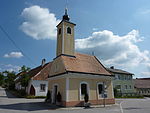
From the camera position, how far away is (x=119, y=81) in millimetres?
43969

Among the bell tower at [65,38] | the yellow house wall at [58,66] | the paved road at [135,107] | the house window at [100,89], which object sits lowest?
the paved road at [135,107]

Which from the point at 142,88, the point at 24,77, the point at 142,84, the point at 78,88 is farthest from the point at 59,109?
the point at 142,84

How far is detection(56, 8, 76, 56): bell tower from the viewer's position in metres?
20.5

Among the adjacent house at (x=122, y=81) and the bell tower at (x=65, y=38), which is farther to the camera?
the adjacent house at (x=122, y=81)

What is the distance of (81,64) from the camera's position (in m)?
20.1

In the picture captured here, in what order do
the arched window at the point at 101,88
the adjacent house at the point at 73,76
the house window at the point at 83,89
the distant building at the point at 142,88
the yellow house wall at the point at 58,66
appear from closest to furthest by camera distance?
1. the adjacent house at the point at 73,76
2. the house window at the point at 83,89
3. the yellow house wall at the point at 58,66
4. the arched window at the point at 101,88
5. the distant building at the point at 142,88

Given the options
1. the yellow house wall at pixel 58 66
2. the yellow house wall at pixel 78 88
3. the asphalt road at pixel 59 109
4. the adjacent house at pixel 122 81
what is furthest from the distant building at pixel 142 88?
the yellow house wall at pixel 58 66

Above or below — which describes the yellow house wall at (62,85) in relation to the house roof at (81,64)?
below

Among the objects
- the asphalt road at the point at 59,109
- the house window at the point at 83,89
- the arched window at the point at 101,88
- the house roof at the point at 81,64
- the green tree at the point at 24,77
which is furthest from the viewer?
the green tree at the point at 24,77

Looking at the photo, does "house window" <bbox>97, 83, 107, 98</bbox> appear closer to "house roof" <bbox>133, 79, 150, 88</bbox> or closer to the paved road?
the paved road

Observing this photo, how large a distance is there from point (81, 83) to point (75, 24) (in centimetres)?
955

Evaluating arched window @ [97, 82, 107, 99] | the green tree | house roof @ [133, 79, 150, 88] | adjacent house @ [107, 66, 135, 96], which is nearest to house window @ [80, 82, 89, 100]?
arched window @ [97, 82, 107, 99]

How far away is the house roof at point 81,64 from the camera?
59.7ft

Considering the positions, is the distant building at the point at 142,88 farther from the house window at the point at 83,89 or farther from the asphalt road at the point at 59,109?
the house window at the point at 83,89
